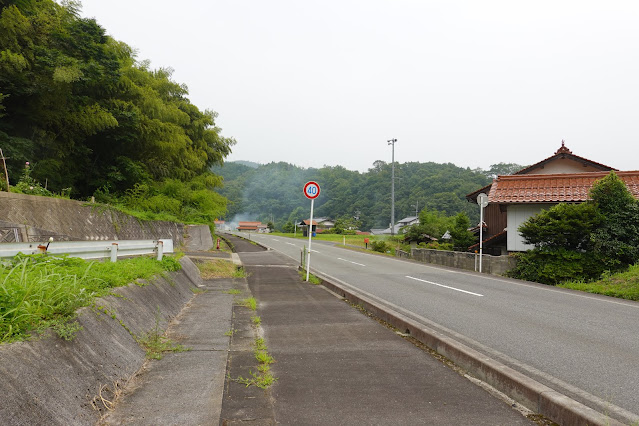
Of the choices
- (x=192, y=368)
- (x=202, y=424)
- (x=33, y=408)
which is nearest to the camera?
(x=33, y=408)

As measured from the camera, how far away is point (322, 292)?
29.9 ft

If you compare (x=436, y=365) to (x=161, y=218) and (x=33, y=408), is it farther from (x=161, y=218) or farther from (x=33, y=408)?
(x=161, y=218)

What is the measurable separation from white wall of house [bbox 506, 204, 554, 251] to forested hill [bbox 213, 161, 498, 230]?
144ft

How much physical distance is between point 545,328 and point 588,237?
780 centimetres

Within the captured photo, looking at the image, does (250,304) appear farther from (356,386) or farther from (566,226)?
(566,226)

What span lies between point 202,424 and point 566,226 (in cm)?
1235

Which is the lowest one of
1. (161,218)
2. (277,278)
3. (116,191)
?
(277,278)

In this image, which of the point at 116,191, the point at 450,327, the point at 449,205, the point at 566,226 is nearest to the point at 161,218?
the point at 116,191

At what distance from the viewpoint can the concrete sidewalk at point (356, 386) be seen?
2.90 meters

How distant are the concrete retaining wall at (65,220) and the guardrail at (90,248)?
2.70m

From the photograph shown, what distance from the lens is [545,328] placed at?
18.7 ft

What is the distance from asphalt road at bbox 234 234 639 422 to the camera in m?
3.67

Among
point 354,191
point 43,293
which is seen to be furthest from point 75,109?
point 354,191

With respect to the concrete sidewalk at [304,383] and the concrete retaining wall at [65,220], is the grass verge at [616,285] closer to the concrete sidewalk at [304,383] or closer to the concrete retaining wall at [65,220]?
the concrete sidewalk at [304,383]
